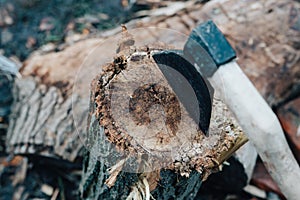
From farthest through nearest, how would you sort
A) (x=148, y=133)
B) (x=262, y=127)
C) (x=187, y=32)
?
(x=187, y=32)
(x=262, y=127)
(x=148, y=133)

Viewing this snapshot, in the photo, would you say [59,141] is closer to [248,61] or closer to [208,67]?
[208,67]

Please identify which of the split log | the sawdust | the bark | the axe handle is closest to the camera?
the sawdust

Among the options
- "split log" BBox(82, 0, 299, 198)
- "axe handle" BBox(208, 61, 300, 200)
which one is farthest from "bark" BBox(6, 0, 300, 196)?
"axe handle" BBox(208, 61, 300, 200)

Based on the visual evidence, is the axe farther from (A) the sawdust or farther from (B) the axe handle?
(A) the sawdust

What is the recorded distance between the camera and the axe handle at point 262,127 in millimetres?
1387

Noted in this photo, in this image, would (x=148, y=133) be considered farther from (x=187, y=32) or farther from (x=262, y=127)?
(x=187, y=32)

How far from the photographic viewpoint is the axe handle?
139cm

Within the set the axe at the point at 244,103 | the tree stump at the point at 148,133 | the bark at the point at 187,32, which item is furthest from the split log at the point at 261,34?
the tree stump at the point at 148,133

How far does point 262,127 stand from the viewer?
1382 mm

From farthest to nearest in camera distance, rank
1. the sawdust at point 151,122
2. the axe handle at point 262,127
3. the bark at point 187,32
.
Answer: the bark at point 187,32, the axe handle at point 262,127, the sawdust at point 151,122

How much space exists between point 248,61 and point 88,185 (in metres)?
1.04

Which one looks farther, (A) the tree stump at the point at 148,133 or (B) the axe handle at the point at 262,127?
(B) the axe handle at the point at 262,127

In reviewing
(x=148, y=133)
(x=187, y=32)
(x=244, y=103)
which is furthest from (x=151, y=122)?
(x=187, y=32)

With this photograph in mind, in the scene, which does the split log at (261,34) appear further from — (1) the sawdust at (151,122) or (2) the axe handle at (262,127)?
(1) the sawdust at (151,122)
